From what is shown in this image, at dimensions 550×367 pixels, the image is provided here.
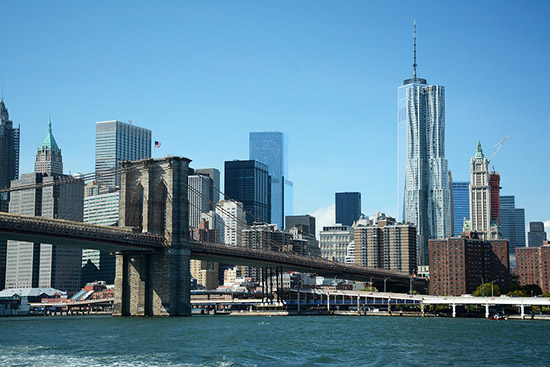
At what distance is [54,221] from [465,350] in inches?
2077

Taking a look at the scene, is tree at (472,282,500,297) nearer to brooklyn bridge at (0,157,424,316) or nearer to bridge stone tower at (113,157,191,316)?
brooklyn bridge at (0,157,424,316)

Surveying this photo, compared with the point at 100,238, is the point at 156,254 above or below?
below

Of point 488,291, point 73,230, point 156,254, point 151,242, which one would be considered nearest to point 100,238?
point 73,230

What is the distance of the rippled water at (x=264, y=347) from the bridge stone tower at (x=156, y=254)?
22.2 metres

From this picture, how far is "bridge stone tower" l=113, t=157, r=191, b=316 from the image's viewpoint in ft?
352

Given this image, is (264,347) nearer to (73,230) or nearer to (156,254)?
(73,230)

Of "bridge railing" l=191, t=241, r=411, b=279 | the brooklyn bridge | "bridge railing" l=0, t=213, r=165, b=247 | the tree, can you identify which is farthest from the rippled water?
the tree

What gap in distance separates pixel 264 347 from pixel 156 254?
161 ft

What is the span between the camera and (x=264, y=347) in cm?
6178

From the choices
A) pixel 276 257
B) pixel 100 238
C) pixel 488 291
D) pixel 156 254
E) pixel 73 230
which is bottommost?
pixel 488 291

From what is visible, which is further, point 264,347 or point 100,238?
point 100,238

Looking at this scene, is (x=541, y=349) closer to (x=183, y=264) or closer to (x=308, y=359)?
(x=308, y=359)

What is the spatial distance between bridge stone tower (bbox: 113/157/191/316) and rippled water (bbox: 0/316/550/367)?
22174 mm

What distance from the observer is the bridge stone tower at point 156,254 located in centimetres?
10738
